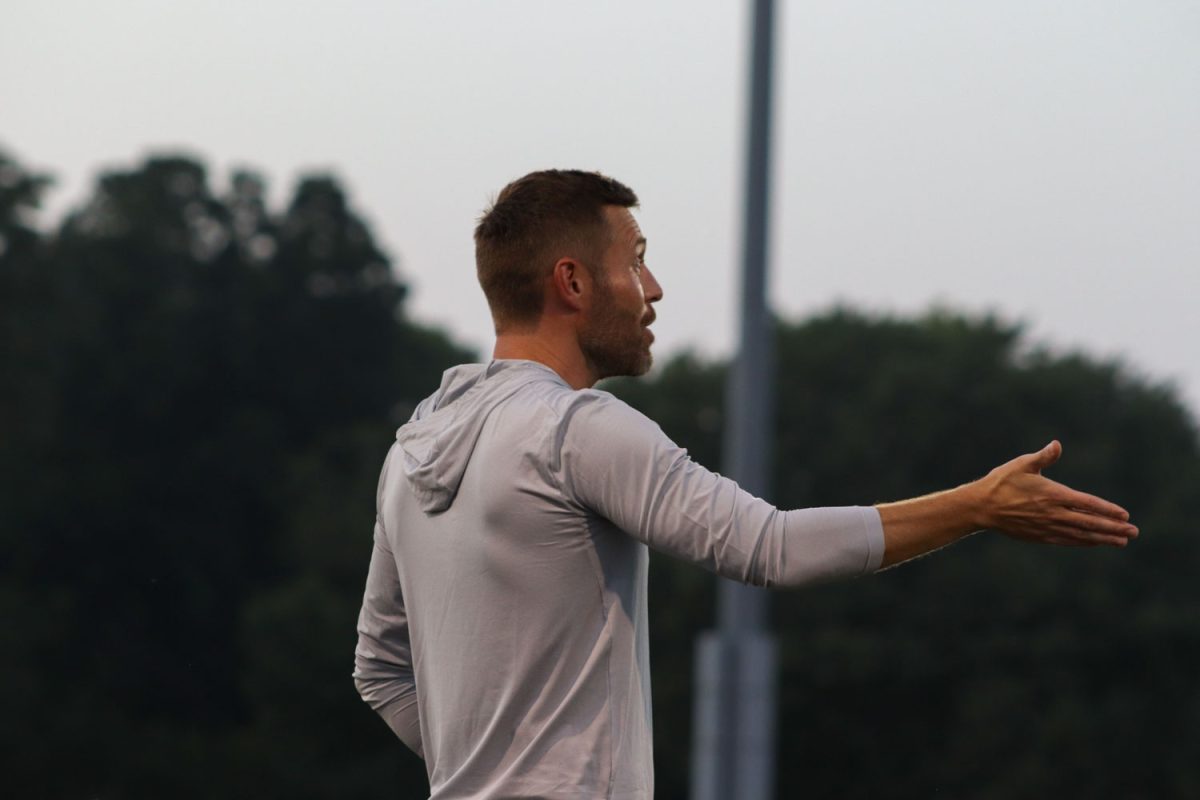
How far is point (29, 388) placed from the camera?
47125mm

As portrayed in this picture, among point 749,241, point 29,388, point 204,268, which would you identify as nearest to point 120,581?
point 29,388

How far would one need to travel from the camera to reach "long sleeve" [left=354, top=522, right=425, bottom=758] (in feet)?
11.0

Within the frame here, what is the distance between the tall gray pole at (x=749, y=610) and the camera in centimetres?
780

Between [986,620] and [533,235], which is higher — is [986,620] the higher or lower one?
the higher one

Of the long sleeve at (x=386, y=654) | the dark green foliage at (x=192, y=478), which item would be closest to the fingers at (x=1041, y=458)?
the long sleeve at (x=386, y=654)

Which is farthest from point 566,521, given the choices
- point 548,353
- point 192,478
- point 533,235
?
point 192,478

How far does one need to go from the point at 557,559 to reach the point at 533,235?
52 cm

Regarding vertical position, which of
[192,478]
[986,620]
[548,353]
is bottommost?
[548,353]

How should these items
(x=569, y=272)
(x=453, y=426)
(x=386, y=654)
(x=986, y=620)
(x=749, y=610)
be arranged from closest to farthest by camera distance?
(x=453, y=426)
(x=569, y=272)
(x=386, y=654)
(x=749, y=610)
(x=986, y=620)

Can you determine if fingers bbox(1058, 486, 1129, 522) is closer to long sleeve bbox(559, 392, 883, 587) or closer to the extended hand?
the extended hand

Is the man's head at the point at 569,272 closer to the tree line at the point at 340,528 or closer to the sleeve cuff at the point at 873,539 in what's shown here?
the sleeve cuff at the point at 873,539

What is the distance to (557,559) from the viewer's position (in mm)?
2893

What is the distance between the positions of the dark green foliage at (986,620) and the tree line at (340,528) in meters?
0.06

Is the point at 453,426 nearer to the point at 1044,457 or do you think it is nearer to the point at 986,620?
the point at 1044,457
